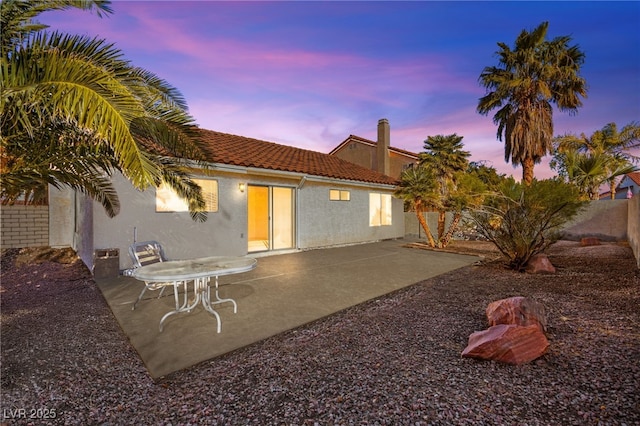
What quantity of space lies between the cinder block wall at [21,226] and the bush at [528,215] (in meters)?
14.6

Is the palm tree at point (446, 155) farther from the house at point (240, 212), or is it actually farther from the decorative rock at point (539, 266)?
the decorative rock at point (539, 266)

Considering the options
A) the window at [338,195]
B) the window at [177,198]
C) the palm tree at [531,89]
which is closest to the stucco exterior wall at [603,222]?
the palm tree at [531,89]

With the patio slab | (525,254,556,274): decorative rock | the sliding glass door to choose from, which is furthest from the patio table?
(525,254,556,274): decorative rock

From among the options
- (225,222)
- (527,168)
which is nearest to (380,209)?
(527,168)

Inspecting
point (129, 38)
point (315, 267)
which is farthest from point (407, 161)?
Result: point (129, 38)

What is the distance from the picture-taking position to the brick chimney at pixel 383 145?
777 inches

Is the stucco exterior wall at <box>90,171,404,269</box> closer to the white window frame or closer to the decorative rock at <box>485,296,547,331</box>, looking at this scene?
the white window frame

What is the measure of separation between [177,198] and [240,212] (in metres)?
1.84

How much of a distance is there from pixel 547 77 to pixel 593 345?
15432 mm

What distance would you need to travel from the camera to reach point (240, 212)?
9000mm

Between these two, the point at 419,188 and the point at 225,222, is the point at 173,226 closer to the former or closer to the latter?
the point at 225,222

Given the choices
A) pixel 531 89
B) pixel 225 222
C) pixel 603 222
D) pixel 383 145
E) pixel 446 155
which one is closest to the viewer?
pixel 225 222

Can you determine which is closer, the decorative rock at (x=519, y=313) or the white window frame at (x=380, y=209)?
the decorative rock at (x=519, y=313)

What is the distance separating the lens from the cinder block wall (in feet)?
32.0
